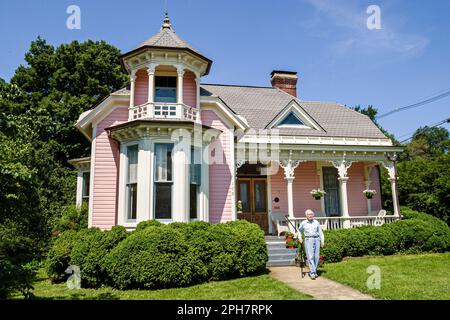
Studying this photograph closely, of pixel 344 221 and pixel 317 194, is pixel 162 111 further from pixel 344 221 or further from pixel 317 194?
pixel 344 221

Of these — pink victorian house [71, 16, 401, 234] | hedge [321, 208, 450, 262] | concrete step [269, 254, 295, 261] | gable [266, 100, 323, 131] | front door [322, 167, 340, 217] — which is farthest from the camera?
gable [266, 100, 323, 131]

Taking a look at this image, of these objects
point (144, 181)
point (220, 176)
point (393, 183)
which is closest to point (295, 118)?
point (393, 183)

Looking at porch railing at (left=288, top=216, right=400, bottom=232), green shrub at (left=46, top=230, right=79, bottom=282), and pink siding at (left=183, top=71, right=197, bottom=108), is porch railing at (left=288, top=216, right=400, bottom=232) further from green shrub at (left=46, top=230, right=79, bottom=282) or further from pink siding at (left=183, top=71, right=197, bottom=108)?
green shrub at (left=46, top=230, right=79, bottom=282)

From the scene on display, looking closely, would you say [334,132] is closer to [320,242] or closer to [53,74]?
[320,242]

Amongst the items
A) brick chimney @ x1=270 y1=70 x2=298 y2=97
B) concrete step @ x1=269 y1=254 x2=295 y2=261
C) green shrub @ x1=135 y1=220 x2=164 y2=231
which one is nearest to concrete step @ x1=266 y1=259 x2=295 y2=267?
concrete step @ x1=269 y1=254 x2=295 y2=261

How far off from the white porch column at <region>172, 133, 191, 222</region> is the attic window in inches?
298

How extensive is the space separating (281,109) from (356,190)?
19.5 ft

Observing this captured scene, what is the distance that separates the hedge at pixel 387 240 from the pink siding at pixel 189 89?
283 inches

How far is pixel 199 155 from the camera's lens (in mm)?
12070

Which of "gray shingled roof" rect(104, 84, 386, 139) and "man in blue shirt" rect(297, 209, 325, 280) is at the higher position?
"gray shingled roof" rect(104, 84, 386, 139)

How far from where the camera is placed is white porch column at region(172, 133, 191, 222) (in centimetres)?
1102

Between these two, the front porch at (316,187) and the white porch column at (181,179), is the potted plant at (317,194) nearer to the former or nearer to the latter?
the front porch at (316,187)

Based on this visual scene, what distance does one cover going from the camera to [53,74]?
90.5 ft
